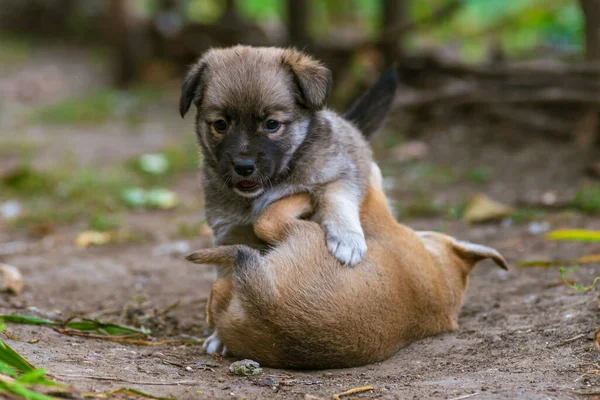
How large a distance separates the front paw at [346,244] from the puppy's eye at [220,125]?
0.82 meters

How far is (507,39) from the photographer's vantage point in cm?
1347

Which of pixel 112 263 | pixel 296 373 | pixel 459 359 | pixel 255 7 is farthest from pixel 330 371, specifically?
pixel 255 7

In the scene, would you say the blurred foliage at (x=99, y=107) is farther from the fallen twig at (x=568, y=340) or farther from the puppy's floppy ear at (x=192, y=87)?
the fallen twig at (x=568, y=340)

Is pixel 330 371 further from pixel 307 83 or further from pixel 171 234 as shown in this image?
pixel 171 234

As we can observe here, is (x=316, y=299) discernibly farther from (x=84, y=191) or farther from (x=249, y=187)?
(x=84, y=191)

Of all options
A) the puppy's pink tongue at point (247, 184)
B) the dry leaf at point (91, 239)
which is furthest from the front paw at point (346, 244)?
the dry leaf at point (91, 239)

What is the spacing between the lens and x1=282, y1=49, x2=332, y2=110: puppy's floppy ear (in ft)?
14.4

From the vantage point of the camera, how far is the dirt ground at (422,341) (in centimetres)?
325

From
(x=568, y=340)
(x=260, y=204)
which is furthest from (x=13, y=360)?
(x=568, y=340)

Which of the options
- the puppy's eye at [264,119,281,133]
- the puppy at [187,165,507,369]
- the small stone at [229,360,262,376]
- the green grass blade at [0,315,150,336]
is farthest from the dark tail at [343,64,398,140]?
the small stone at [229,360,262,376]

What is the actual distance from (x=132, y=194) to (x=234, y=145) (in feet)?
13.5

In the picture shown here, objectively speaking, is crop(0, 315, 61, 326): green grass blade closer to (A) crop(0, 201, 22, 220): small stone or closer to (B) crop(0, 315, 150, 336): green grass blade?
(B) crop(0, 315, 150, 336): green grass blade

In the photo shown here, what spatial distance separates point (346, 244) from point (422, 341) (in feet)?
2.35

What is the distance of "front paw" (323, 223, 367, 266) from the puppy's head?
554 mm
